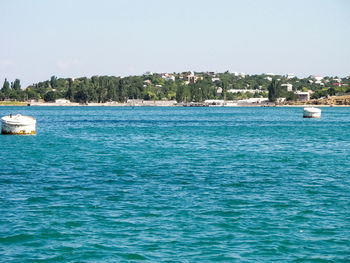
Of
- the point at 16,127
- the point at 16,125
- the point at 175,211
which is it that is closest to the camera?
the point at 175,211

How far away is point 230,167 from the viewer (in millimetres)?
43281

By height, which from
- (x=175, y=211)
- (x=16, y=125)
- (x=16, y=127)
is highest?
(x=16, y=125)

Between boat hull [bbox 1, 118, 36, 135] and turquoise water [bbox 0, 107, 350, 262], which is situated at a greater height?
boat hull [bbox 1, 118, 36, 135]

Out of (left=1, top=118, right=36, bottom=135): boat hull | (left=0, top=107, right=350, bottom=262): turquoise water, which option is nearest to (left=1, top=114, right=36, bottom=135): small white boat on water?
(left=1, top=118, right=36, bottom=135): boat hull

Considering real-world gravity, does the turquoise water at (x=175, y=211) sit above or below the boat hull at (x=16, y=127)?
below

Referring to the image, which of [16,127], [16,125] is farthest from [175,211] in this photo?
[16,127]

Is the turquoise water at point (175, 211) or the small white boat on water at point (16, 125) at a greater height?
the small white boat on water at point (16, 125)

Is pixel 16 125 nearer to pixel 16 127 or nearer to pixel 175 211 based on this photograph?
pixel 16 127

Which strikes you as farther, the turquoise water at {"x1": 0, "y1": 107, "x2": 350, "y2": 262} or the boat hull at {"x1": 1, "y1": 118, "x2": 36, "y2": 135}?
the boat hull at {"x1": 1, "y1": 118, "x2": 36, "y2": 135}

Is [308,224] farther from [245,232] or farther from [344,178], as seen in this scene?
[344,178]

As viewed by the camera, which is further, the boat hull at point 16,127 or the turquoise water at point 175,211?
the boat hull at point 16,127

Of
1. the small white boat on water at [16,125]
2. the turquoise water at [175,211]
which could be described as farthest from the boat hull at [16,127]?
the turquoise water at [175,211]

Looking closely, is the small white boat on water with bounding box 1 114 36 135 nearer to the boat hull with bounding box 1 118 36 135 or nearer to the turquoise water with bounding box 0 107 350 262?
the boat hull with bounding box 1 118 36 135

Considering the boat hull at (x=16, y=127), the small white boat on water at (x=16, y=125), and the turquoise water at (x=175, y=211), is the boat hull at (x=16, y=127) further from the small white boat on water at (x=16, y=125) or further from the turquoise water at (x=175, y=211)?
the turquoise water at (x=175, y=211)
